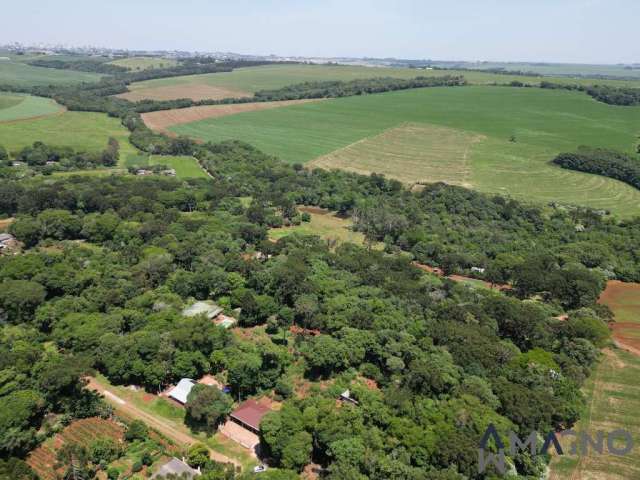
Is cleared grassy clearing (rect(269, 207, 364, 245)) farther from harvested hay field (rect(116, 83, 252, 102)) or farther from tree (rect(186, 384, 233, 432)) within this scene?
harvested hay field (rect(116, 83, 252, 102))

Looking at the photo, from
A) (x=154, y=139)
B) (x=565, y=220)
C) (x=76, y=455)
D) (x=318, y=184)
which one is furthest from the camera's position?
(x=154, y=139)

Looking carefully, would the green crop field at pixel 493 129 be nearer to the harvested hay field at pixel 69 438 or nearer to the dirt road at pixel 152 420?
the dirt road at pixel 152 420

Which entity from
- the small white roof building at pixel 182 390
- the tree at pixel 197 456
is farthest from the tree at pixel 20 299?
the tree at pixel 197 456

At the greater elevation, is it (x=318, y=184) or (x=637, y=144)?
(x=637, y=144)

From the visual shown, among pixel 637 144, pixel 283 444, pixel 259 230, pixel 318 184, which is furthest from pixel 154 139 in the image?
pixel 637 144

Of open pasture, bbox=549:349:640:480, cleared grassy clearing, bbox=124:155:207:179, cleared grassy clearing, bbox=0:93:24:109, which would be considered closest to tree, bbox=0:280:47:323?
open pasture, bbox=549:349:640:480

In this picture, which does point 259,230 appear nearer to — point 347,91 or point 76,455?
point 76,455
